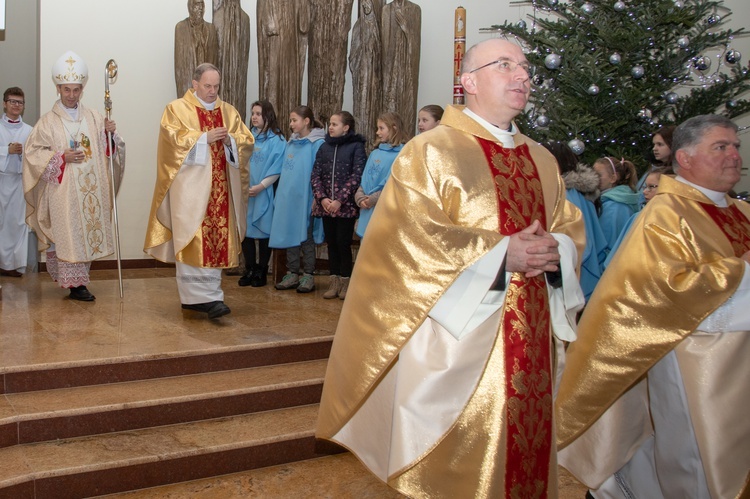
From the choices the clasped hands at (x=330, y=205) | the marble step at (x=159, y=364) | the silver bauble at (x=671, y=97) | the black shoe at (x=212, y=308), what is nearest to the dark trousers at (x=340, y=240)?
the clasped hands at (x=330, y=205)

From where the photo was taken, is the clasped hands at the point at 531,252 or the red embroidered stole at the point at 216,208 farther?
the red embroidered stole at the point at 216,208

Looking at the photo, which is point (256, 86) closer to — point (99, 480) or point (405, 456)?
point (99, 480)

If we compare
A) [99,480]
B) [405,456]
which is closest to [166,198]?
[99,480]

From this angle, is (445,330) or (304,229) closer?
(445,330)

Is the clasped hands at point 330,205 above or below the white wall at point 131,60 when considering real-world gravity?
below

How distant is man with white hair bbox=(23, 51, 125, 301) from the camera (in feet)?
21.4

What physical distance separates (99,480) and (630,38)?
566 centimetres

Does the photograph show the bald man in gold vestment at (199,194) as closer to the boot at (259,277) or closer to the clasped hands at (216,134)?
the clasped hands at (216,134)

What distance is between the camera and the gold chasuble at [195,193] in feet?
19.0

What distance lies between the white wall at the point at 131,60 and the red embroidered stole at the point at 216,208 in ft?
9.90

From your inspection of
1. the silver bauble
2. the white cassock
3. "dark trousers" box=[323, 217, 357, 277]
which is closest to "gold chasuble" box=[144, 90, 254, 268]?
"dark trousers" box=[323, 217, 357, 277]

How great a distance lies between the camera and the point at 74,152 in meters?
6.51

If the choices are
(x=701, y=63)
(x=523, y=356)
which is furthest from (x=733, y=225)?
(x=701, y=63)

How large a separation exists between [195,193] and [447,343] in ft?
11.5
